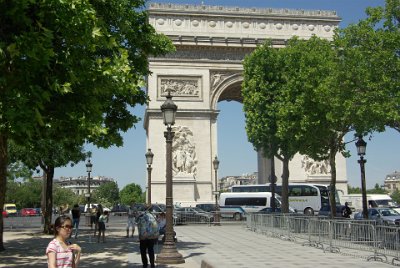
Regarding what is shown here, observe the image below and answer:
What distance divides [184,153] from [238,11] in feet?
42.9

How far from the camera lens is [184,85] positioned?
137 ft

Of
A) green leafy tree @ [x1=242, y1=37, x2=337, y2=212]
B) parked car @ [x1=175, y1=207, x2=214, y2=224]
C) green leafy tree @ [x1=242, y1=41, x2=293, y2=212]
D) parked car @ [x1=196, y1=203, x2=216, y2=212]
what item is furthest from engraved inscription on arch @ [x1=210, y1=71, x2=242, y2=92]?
parked car @ [x1=175, y1=207, x2=214, y2=224]

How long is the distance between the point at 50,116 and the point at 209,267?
456cm

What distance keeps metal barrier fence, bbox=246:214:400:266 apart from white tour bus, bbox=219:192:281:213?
808 inches

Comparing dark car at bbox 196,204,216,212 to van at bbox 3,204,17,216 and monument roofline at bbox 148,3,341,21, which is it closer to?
monument roofline at bbox 148,3,341,21

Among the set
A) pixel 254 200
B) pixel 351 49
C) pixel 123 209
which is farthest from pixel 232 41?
pixel 123 209

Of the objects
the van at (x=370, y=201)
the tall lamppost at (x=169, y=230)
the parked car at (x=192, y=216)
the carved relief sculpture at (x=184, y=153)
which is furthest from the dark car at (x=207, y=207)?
the tall lamppost at (x=169, y=230)

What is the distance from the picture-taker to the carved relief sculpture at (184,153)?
130 feet

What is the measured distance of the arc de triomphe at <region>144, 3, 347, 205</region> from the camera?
40.1m

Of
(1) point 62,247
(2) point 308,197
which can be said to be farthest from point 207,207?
(1) point 62,247

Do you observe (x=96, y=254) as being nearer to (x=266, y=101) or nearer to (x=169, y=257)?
(x=169, y=257)

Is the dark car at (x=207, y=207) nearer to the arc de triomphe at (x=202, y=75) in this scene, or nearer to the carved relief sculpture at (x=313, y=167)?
the arc de triomphe at (x=202, y=75)

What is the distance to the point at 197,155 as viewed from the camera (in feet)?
133

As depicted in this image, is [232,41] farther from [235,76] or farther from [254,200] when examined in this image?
[254,200]
